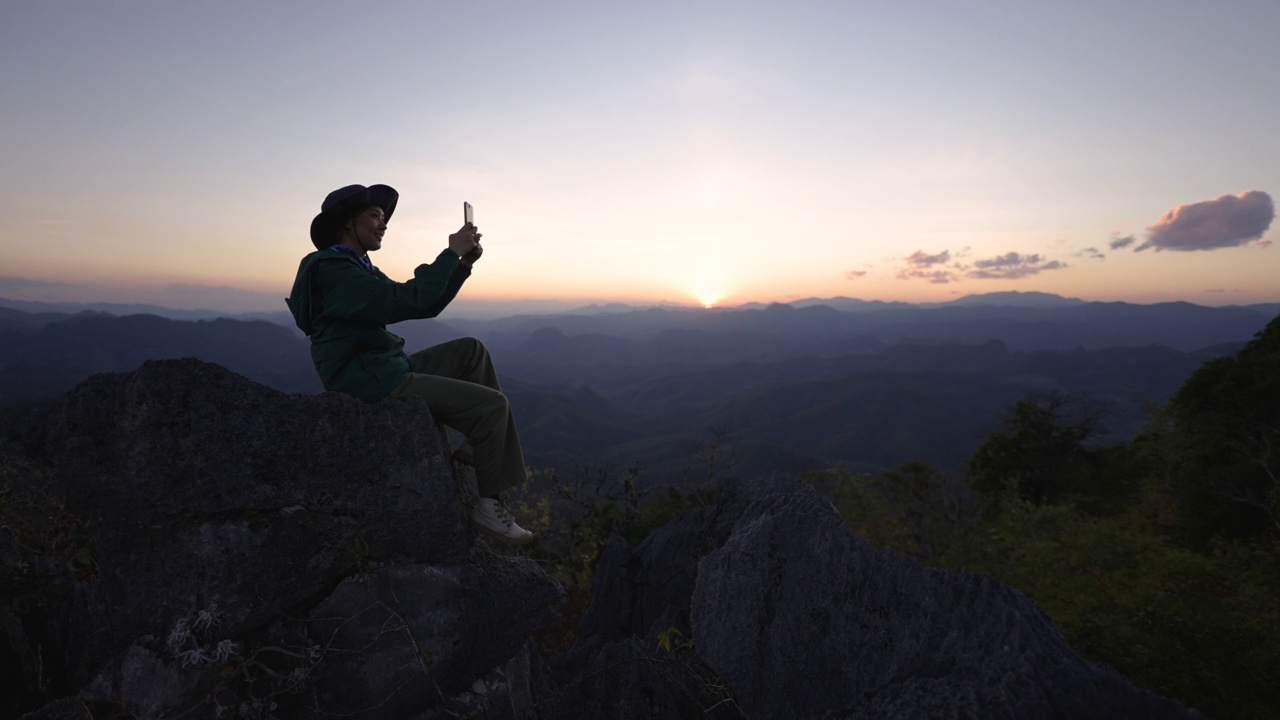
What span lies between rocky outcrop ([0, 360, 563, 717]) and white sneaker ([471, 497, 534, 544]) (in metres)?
0.19

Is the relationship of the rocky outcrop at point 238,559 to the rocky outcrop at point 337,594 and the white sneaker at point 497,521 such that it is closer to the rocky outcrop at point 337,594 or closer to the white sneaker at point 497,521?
the rocky outcrop at point 337,594

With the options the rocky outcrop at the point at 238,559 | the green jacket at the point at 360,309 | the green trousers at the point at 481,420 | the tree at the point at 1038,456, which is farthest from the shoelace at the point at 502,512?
the tree at the point at 1038,456

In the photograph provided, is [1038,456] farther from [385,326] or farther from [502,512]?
[385,326]

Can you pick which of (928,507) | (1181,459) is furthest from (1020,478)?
(1181,459)

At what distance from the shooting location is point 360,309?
4.19 metres

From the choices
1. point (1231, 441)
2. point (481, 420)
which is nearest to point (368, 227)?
point (481, 420)

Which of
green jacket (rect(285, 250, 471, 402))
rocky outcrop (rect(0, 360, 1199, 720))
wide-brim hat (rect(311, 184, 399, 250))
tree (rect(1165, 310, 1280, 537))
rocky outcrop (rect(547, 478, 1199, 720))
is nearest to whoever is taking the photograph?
rocky outcrop (rect(547, 478, 1199, 720))

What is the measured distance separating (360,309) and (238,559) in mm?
2176

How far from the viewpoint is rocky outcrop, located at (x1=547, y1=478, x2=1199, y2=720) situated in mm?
2711

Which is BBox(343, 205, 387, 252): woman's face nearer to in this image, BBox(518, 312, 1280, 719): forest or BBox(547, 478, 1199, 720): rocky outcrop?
BBox(547, 478, 1199, 720): rocky outcrop

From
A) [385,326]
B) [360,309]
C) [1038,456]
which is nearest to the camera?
[360,309]

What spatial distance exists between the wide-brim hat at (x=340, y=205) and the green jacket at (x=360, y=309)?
465 mm

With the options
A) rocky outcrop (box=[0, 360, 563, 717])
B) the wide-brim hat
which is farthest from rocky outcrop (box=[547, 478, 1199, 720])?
the wide-brim hat

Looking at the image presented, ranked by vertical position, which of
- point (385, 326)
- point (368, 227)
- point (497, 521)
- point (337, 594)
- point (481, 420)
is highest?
point (368, 227)
